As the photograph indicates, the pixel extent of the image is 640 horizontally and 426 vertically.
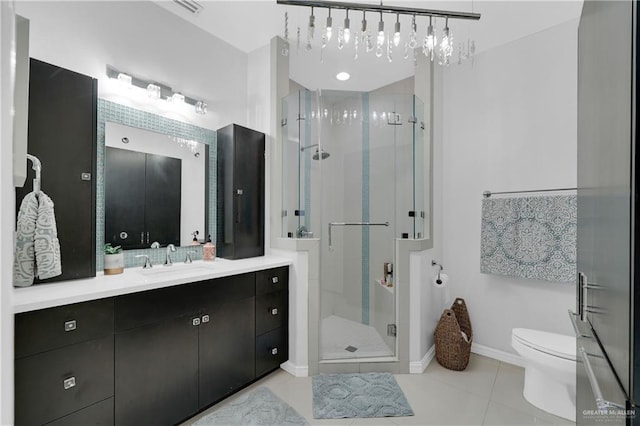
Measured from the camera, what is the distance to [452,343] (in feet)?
7.94

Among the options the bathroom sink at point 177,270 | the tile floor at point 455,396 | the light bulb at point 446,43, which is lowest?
the tile floor at point 455,396

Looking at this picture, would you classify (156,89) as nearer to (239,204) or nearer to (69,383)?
(239,204)

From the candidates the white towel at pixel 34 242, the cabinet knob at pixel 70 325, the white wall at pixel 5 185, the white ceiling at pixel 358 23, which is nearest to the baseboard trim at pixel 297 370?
the cabinet knob at pixel 70 325

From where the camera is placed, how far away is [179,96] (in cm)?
229

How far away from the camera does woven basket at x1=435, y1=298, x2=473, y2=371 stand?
240 cm

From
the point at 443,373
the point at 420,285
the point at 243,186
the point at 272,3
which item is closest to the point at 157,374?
the point at 243,186

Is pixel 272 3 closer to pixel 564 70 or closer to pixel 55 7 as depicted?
pixel 55 7

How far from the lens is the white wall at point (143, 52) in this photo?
1.74m

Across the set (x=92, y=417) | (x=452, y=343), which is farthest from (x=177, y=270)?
(x=452, y=343)

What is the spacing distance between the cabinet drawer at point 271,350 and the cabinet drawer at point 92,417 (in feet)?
3.07

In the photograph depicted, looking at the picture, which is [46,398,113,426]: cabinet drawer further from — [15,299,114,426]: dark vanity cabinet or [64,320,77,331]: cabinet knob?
[64,320,77,331]: cabinet knob

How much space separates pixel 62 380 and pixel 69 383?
34 mm

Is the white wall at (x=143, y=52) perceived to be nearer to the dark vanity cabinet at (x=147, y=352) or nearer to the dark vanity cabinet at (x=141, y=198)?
the dark vanity cabinet at (x=141, y=198)

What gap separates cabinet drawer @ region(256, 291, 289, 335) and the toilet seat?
1711mm
